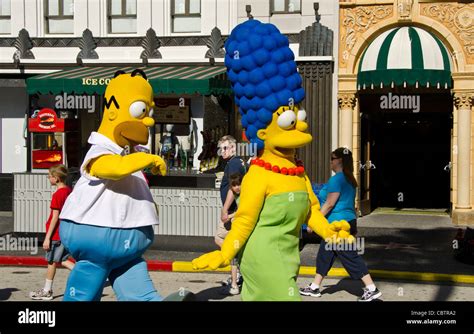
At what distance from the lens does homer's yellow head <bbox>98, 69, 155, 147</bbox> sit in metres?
7.45

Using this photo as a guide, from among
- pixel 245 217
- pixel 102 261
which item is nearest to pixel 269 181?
pixel 245 217

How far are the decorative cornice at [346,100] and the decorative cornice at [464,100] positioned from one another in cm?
221

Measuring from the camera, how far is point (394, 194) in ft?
72.1

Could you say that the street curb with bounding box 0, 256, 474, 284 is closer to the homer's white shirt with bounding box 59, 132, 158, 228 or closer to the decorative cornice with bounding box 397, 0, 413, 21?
the homer's white shirt with bounding box 59, 132, 158, 228

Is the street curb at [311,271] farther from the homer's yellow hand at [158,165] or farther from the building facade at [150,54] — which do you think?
the building facade at [150,54]

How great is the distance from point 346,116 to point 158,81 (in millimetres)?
4277

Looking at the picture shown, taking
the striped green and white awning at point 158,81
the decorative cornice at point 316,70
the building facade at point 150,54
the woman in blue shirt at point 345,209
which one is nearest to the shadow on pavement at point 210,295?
the woman in blue shirt at point 345,209

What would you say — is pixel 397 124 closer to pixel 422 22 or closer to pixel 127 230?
pixel 422 22

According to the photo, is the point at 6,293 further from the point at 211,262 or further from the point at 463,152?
the point at 463,152

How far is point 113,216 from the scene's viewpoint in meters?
7.20

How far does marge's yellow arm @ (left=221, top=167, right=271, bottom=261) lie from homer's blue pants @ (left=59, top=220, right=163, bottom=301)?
31.0 inches

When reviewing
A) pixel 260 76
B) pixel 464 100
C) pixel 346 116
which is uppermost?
pixel 464 100

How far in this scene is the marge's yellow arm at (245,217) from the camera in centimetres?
695

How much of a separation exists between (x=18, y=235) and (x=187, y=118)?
A: 6.25 m
